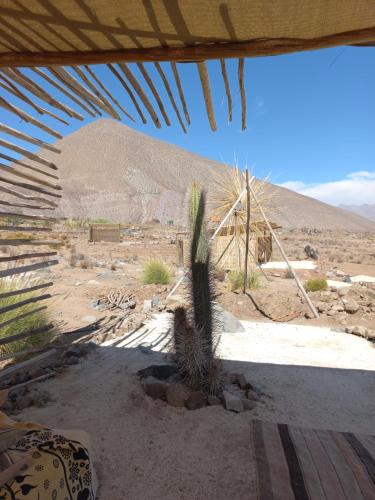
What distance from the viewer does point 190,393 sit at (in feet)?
9.92

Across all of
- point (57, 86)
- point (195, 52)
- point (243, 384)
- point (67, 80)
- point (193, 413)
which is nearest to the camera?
point (195, 52)

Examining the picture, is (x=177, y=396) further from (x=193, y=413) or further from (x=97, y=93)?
(x=97, y=93)

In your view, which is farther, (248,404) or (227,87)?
(248,404)

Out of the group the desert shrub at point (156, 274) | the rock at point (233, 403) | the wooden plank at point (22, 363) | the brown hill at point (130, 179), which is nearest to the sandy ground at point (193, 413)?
the rock at point (233, 403)

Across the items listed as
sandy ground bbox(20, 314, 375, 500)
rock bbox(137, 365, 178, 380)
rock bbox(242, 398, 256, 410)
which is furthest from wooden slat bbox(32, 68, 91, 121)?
rock bbox(242, 398, 256, 410)

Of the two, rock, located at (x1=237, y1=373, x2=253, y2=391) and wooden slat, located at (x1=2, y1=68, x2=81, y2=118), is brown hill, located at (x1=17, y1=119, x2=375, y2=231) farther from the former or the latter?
wooden slat, located at (x1=2, y1=68, x2=81, y2=118)

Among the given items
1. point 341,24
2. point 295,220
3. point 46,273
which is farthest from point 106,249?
point 295,220

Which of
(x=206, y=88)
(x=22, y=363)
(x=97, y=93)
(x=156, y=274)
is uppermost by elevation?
(x=97, y=93)

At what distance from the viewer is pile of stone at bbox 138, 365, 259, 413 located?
2969 millimetres

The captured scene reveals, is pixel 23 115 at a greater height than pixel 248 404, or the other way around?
pixel 23 115

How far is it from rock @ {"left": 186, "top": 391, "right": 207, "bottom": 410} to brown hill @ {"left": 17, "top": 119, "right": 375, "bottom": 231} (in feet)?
146

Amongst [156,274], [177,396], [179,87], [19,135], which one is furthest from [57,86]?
[156,274]

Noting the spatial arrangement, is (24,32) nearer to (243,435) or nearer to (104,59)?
(104,59)

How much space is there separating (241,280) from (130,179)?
2470 inches
